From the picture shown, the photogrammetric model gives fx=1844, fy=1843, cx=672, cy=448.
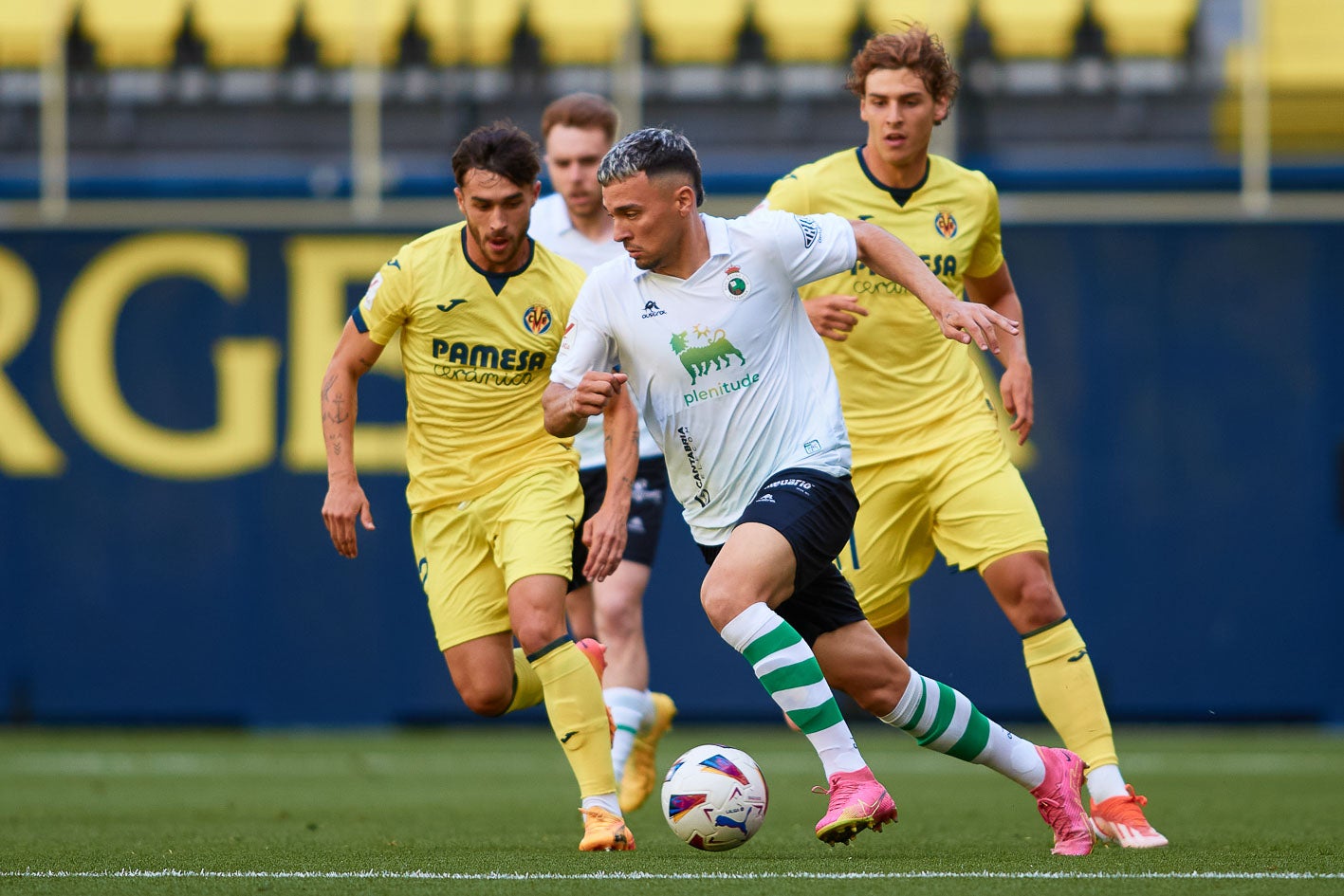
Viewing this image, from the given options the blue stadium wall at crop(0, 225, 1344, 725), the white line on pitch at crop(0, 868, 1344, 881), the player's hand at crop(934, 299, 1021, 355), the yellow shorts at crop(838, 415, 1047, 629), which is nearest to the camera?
the white line on pitch at crop(0, 868, 1344, 881)

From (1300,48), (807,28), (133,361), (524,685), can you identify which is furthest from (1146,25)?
(524,685)

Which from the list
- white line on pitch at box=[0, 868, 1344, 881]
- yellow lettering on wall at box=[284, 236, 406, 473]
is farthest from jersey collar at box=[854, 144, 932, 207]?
yellow lettering on wall at box=[284, 236, 406, 473]

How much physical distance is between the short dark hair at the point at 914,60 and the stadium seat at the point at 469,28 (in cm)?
821

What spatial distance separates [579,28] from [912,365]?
873 cm

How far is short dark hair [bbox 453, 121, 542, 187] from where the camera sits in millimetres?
6062

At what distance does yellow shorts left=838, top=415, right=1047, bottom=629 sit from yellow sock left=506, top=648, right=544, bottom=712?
1.20 m

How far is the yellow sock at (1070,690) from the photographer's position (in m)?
5.96

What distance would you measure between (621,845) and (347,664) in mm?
7127

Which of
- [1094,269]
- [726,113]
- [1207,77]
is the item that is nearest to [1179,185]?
[1094,269]

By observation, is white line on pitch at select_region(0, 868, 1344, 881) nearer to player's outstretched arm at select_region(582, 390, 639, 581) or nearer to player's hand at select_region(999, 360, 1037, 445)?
player's outstretched arm at select_region(582, 390, 639, 581)

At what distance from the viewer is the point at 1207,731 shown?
1246cm

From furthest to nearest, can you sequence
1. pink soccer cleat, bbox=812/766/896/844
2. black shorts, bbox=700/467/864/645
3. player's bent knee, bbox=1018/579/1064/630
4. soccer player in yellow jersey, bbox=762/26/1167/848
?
soccer player in yellow jersey, bbox=762/26/1167/848
player's bent knee, bbox=1018/579/1064/630
black shorts, bbox=700/467/864/645
pink soccer cleat, bbox=812/766/896/844

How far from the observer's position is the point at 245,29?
48.8 feet

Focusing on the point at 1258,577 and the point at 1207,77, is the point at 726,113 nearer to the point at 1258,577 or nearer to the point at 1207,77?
the point at 1207,77
